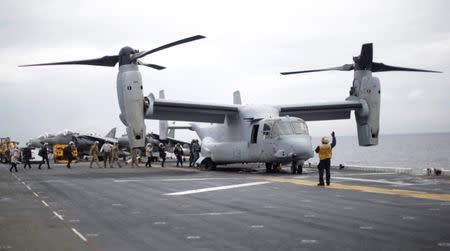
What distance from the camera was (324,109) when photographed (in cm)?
3162

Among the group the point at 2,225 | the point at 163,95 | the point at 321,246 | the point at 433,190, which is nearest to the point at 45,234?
the point at 2,225

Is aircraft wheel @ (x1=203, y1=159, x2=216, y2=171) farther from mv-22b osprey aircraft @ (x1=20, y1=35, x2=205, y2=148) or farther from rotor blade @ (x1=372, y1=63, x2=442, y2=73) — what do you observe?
rotor blade @ (x1=372, y1=63, x2=442, y2=73)

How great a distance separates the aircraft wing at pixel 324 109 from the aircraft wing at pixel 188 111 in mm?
3427

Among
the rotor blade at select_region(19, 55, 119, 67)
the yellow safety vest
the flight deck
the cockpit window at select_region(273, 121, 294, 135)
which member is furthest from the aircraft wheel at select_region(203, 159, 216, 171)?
the flight deck

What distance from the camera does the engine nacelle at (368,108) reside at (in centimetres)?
2980

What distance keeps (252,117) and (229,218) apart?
17331 millimetres

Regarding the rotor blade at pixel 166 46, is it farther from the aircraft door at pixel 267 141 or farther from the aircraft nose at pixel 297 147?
the aircraft nose at pixel 297 147

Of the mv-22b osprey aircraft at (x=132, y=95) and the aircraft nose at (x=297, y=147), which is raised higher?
the mv-22b osprey aircraft at (x=132, y=95)

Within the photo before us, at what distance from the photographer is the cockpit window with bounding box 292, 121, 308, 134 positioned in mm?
25347

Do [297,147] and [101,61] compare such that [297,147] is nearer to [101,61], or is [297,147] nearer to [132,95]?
[132,95]

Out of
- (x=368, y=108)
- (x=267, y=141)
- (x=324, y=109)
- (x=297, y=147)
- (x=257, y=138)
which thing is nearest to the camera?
(x=297, y=147)

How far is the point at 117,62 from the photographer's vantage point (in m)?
27.1

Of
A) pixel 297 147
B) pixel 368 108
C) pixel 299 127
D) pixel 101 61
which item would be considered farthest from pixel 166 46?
pixel 368 108

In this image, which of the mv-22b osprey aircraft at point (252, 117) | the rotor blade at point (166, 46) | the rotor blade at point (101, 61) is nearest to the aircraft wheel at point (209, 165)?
the mv-22b osprey aircraft at point (252, 117)
